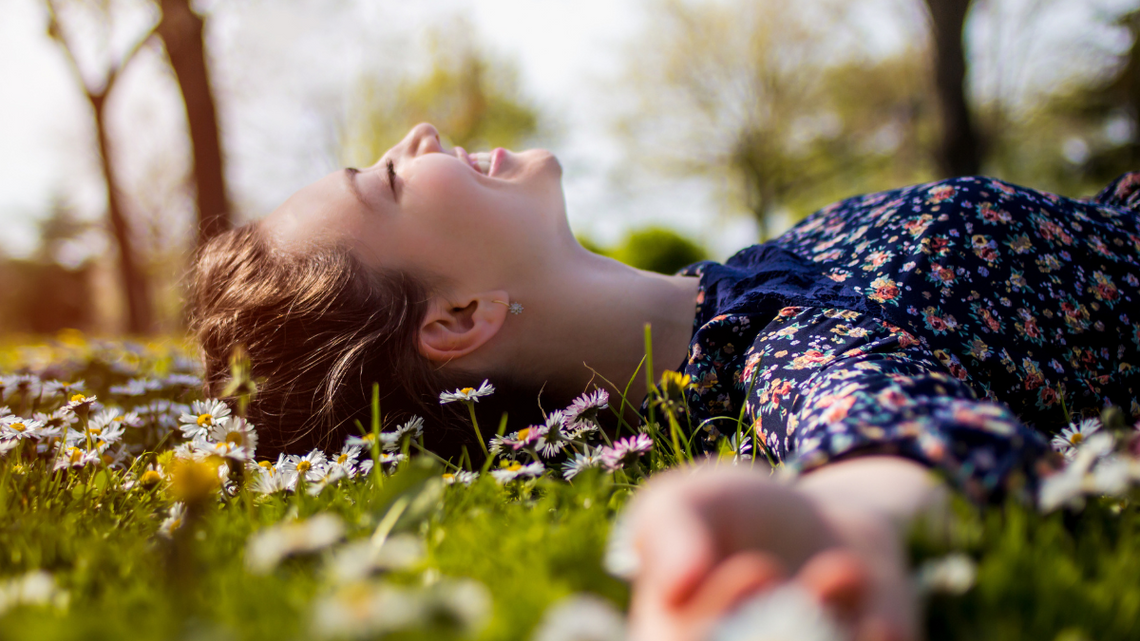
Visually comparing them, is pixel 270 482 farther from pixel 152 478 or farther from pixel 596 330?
pixel 596 330

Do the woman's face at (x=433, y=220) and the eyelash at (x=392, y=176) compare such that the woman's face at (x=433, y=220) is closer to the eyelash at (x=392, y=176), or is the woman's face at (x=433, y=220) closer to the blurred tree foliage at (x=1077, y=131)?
the eyelash at (x=392, y=176)

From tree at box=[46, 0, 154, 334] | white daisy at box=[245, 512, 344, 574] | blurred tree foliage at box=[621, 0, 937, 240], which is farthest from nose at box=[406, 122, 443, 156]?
blurred tree foliage at box=[621, 0, 937, 240]

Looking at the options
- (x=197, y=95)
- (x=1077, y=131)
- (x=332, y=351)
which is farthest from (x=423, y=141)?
(x=1077, y=131)

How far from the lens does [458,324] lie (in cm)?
209

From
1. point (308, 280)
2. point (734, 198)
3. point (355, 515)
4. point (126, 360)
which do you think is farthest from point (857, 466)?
point (734, 198)

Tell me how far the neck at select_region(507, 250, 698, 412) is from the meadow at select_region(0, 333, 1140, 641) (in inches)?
21.4

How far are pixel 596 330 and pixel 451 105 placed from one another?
21.4 metres

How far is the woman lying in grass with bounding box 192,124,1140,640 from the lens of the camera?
1.77m

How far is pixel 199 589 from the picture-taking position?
0.86 meters

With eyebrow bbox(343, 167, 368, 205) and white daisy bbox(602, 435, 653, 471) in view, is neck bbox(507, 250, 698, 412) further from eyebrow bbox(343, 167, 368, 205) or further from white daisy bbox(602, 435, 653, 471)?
white daisy bbox(602, 435, 653, 471)

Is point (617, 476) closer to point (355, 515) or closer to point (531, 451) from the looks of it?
point (531, 451)

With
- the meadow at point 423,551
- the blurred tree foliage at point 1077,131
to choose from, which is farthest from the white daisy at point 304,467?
the blurred tree foliage at point 1077,131

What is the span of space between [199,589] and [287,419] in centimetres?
125

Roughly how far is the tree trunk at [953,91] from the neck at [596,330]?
740 cm
